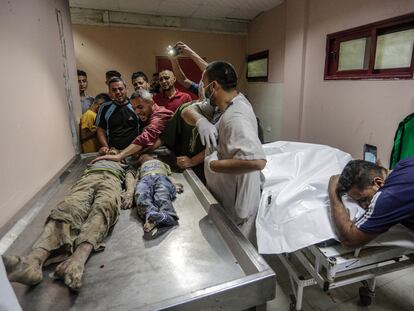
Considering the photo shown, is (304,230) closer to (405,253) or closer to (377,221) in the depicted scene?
(377,221)

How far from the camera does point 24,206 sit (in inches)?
50.7

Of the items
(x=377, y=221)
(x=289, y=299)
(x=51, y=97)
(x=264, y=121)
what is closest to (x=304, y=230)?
(x=377, y=221)

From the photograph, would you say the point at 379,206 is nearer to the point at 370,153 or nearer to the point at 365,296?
the point at 365,296

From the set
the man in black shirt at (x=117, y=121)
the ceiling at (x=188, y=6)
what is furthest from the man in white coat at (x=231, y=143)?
the ceiling at (x=188, y=6)

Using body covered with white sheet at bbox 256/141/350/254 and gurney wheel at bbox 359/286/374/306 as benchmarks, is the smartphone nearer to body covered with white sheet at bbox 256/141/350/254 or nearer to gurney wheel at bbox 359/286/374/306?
body covered with white sheet at bbox 256/141/350/254

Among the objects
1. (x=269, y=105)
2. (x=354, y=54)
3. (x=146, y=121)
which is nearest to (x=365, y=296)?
(x=146, y=121)

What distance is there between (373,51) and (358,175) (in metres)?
1.89

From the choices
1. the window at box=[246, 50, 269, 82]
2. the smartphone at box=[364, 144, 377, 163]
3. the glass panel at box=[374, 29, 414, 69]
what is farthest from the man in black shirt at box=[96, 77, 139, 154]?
the window at box=[246, 50, 269, 82]

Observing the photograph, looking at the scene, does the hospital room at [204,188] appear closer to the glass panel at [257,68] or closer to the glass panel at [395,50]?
the glass panel at [395,50]

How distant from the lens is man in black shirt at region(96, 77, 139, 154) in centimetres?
221

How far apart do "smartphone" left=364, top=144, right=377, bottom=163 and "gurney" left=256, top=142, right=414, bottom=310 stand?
1.12m

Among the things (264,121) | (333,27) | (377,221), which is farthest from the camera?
(264,121)

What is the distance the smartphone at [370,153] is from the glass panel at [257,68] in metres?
2.50

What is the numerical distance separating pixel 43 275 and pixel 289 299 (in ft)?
4.90
